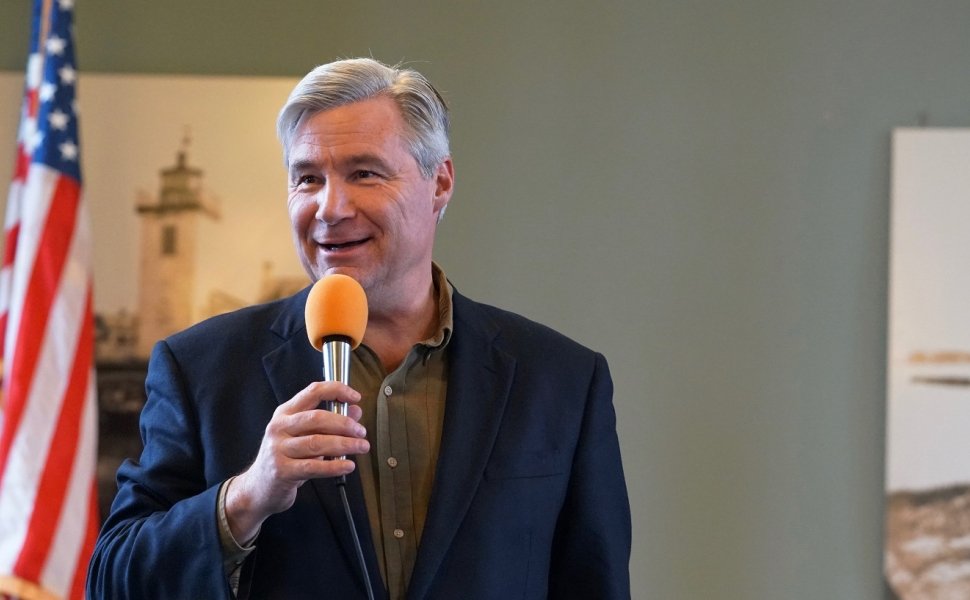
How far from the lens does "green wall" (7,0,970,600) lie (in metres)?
3.27

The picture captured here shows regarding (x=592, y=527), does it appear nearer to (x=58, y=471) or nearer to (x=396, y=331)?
(x=396, y=331)

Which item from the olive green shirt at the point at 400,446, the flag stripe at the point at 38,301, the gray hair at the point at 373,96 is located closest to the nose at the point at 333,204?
the gray hair at the point at 373,96

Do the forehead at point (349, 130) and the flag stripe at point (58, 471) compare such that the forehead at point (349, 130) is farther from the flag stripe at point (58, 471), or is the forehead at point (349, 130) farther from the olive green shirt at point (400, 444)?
the flag stripe at point (58, 471)

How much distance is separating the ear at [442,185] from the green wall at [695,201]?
1395 mm

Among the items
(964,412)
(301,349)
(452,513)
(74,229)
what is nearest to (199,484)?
(301,349)

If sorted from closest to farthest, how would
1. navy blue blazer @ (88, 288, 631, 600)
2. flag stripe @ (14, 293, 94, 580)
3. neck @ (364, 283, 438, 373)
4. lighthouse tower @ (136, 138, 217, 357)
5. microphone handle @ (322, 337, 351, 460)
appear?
1. microphone handle @ (322, 337, 351, 460)
2. navy blue blazer @ (88, 288, 631, 600)
3. neck @ (364, 283, 438, 373)
4. flag stripe @ (14, 293, 94, 580)
5. lighthouse tower @ (136, 138, 217, 357)

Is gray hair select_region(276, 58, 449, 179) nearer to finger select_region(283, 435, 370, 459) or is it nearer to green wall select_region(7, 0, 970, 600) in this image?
finger select_region(283, 435, 370, 459)

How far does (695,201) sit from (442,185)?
1562mm

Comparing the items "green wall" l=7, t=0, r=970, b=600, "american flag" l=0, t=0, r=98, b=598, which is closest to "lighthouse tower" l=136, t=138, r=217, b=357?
"american flag" l=0, t=0, r=98, b=598

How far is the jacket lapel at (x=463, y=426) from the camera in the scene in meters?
1.61

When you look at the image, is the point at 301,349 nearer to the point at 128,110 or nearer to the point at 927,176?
the point at 128,110

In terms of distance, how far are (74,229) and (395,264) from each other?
1.70 m

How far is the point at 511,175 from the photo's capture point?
132 inches

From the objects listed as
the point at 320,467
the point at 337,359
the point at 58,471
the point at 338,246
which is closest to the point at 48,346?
the point at 58,471
